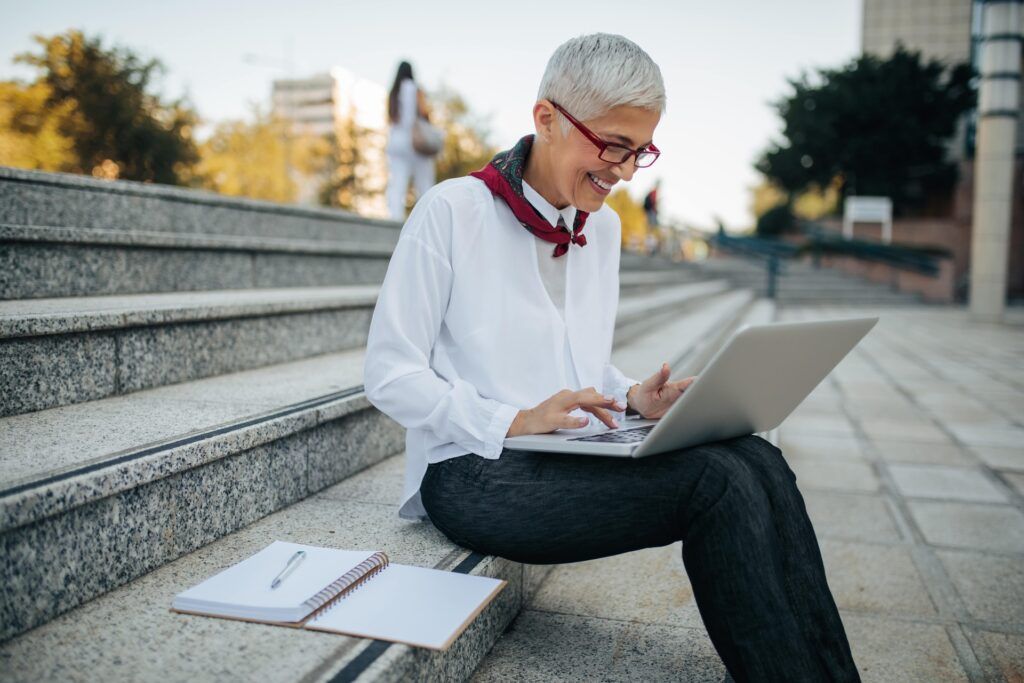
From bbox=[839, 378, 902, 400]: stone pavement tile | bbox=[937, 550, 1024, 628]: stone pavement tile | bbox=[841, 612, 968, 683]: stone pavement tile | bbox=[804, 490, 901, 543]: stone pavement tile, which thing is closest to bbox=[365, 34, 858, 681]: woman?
bbox=[841, 612, 968, 683]: stone pavement tile

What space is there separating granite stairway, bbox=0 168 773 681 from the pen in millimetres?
101

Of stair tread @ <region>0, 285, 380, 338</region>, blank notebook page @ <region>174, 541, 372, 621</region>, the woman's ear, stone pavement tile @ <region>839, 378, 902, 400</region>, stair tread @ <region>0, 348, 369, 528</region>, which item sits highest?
the woman's ear

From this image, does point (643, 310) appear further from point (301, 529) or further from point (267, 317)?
point (301, 529)

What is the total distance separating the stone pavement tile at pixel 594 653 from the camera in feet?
5.57

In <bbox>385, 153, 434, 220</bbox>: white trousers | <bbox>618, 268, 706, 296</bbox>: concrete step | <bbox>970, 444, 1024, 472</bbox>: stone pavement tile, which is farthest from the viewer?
<bbox>618, 268, 706, 296</bbox>: concrete step

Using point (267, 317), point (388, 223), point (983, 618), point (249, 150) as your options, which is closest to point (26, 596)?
point (267, 317)

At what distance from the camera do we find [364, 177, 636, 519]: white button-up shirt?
161 cm

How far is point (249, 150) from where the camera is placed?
27125 mm

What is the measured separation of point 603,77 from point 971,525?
2.45 m

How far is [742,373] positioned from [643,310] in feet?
17.1

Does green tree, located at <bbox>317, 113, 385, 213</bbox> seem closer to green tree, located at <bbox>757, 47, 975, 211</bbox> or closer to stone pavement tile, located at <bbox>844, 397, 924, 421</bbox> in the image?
green tree, located at <bbox>757, 47, 975, 211</bbox>

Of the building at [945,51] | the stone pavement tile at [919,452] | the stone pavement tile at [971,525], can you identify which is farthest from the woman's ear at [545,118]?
the building at [945,51]

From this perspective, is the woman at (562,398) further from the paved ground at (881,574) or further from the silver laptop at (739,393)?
the paved ground at (881,574)

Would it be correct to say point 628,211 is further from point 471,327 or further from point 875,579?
point 471,327
